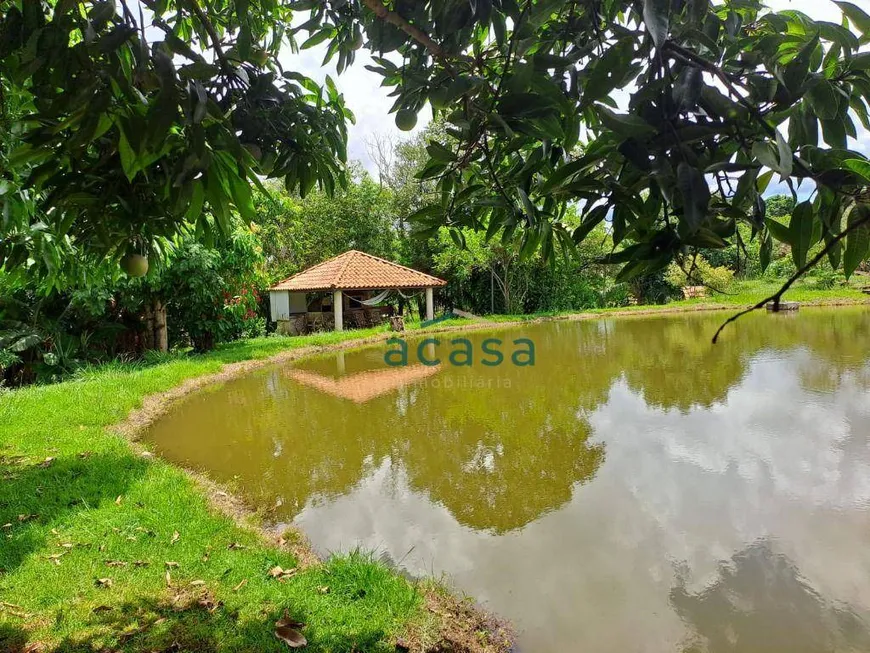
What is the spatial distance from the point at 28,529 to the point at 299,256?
618 inches

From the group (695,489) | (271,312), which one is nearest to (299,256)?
(271,312)

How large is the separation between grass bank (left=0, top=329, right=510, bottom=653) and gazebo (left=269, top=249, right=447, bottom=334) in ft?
30.6

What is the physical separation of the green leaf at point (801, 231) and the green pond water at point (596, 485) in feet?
6.47

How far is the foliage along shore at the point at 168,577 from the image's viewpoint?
1908mm

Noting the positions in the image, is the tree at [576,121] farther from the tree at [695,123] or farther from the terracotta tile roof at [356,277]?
the terracotta tile roof at [356,277]

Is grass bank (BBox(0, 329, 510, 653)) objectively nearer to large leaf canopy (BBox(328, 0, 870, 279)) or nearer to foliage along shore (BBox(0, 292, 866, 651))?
foliage along shore (BBox(0, 292, 866, 651))

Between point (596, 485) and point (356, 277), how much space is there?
10549 mm

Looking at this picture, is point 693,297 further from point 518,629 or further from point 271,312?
point 518,629

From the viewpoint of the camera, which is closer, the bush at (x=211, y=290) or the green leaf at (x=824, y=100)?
the green leaf at (x=824, y=100)

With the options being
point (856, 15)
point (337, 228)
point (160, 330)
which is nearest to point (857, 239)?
point (856, 15)

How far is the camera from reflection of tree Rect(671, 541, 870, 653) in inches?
78.6

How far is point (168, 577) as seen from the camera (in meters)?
2.30

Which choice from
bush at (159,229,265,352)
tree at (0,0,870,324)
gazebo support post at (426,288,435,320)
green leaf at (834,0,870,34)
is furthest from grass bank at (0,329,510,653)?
gazebo support post at (426,288,435,320)

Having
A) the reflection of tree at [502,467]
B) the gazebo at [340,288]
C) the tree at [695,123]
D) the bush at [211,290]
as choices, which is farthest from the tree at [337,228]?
the tree at [695,123]
